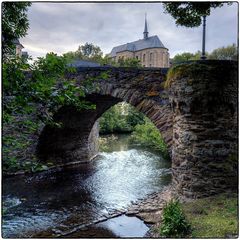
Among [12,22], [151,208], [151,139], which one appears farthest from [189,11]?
[151,139]

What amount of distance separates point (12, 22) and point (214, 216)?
16.0 ft

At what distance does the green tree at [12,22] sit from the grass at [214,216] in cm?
405

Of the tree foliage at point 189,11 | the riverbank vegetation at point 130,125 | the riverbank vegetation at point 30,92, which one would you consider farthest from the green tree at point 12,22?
the riverbank vegetation at point 130,125

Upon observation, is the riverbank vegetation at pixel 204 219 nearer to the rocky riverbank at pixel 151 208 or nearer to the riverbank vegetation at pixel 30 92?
the rocky riverbank at pixel 151 208

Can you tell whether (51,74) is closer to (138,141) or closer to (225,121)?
(225,121)

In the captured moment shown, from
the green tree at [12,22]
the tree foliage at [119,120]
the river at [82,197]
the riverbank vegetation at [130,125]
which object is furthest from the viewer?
the tree foliage at [119,120]

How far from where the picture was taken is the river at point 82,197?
7.76 m

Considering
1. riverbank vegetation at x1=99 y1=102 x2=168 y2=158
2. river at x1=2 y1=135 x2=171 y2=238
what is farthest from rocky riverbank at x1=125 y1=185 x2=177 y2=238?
riverbank vegetation at x1=99 y1=102 x2=168 y2=158

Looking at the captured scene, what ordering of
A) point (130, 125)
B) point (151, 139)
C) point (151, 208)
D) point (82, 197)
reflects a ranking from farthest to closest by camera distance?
point (130, 125) → point (151, 139) → point (82, 197) → point (151, 208)

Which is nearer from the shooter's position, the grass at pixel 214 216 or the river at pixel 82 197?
the grass at pixel 214 216

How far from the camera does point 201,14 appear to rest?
599 cm

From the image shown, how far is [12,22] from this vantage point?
220 inches

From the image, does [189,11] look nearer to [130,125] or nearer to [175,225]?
[175,225]

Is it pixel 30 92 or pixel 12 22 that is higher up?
pixel 12 22
